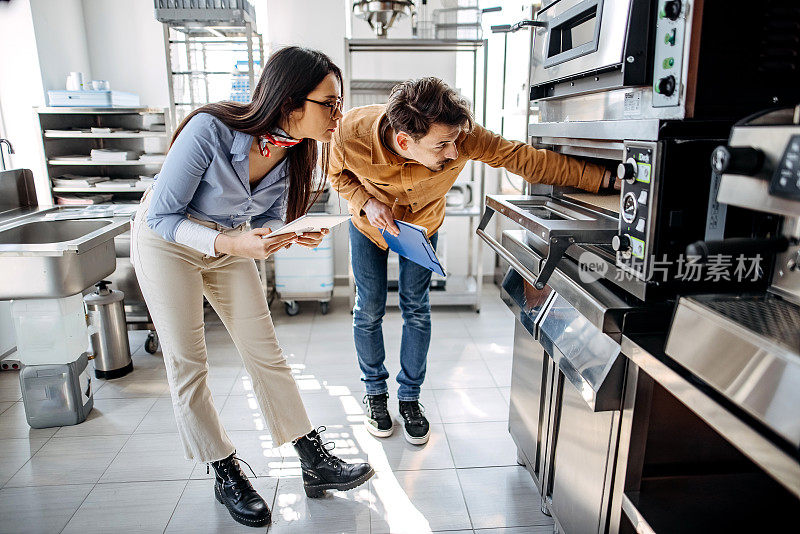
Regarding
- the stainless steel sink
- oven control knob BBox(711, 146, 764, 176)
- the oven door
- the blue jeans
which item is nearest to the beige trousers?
the blue jeans

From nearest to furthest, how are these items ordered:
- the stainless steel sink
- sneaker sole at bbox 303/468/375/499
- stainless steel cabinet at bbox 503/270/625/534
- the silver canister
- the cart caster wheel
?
1. stainless steel cabinet at bbox 503/270/625/534
2. sneaker sole at bbox 303/468/375/499
3. the stainless steel sink
4. the silver canister
5. the cart caster wheel

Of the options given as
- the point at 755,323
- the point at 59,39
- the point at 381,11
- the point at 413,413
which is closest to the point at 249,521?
the point at 413,413

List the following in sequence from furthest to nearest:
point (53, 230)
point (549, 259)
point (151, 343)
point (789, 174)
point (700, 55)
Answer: point (151, 343) < point (53, 230) < point (549, 259) < point (700, 55) < point (789, 174)

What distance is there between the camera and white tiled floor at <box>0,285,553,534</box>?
1.70m

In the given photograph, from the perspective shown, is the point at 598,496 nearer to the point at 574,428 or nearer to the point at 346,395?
the point at 574,428

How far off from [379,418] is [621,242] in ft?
4.65

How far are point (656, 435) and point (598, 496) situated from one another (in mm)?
211

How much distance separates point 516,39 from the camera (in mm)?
3812

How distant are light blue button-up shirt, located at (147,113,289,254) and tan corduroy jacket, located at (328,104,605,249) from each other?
42 cm

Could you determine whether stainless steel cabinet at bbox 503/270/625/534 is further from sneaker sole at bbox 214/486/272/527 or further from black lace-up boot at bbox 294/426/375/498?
sneaker sole at bbox 214/486/272/527

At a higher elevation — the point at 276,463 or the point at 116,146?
the point at 116,146

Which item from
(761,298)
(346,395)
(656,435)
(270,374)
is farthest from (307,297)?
(761,298)

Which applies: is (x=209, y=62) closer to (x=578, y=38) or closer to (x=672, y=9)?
(x=578, y=38)

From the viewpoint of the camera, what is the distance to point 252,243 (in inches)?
55.4
